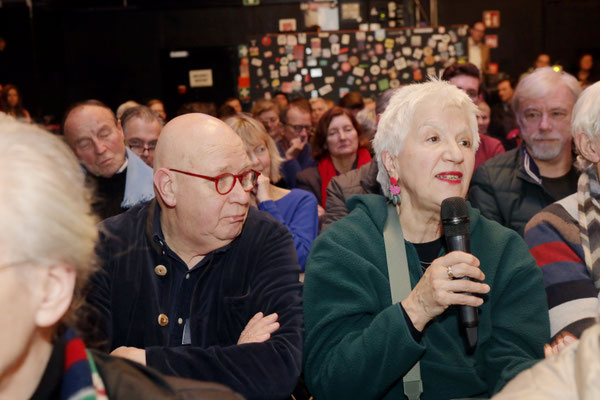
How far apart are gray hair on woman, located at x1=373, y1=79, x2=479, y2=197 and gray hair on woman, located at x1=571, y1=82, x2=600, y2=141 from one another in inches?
18.5

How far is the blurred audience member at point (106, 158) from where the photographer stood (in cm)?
360

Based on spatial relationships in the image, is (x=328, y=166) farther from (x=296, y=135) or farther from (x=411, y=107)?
(x=411, y=107)

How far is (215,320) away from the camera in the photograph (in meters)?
2.31

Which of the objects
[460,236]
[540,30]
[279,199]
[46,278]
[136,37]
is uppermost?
[136,37]

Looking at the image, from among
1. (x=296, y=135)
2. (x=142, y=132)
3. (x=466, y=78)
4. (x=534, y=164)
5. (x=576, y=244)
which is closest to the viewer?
(x=576, y=244)

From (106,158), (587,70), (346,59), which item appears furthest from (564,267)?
(587,70)

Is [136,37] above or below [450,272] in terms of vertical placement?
above

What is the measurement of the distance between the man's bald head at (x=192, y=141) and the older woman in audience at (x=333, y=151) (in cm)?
261

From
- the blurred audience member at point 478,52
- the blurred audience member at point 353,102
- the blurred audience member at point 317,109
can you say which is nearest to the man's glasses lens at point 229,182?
the blurred audience member at point 353,102

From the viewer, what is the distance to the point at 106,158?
3826 millimetres

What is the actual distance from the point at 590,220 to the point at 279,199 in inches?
71.7

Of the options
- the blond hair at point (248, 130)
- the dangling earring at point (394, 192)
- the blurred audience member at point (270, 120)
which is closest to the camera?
the dangling earring at point (394, 192)

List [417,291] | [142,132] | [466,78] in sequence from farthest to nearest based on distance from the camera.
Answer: [466,78]
[142,132]
[417,291]

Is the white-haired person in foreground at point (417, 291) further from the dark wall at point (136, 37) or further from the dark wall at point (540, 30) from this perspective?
the dark wall at point (540, 30)
